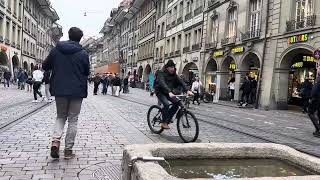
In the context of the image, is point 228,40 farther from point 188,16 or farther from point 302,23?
point 188,16

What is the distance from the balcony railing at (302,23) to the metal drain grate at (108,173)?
55.6ft

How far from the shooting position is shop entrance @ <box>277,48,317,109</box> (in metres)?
21.8

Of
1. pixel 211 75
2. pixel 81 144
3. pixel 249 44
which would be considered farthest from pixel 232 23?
pixel 81 144

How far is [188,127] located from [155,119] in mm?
1364

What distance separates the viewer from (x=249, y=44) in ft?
82.7

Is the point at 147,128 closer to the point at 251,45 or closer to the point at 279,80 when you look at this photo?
the point at 279,80

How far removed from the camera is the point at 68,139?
593cm

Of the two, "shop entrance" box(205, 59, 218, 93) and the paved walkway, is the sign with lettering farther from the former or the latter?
the paved walkway

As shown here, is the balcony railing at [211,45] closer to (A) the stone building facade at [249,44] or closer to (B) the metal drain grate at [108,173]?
(A) the stone building facade at [249,44]

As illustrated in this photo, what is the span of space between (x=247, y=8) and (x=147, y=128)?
18.5m

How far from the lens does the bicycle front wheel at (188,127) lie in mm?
7965

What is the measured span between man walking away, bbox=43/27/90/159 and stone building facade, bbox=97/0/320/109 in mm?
15832

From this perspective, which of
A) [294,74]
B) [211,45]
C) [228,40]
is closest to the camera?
[294,74]

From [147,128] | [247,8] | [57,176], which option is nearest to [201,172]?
[57,176]
